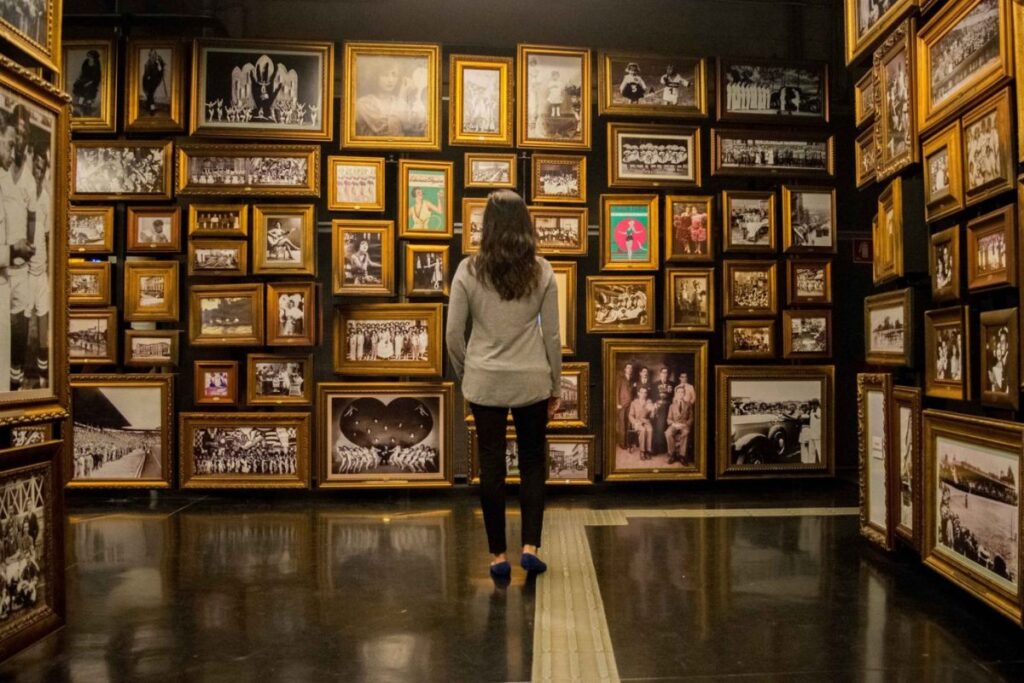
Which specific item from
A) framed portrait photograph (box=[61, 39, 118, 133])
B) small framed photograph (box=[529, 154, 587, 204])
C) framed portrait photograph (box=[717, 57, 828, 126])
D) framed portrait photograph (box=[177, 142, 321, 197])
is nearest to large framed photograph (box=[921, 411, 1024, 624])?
small framed photograph (box=[529, 154, 587, 204])

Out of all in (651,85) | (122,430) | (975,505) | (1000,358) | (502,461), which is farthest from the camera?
(651,85)

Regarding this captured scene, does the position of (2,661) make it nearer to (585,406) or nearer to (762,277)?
(585,406)

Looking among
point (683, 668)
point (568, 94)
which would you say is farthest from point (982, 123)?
point (568, 94)

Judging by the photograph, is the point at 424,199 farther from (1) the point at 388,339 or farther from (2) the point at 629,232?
(2) the point at 629,232

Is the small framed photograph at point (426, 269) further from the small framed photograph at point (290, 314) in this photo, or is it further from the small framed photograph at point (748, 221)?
the small framed photograph at point (748, 221)

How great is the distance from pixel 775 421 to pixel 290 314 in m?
3.22

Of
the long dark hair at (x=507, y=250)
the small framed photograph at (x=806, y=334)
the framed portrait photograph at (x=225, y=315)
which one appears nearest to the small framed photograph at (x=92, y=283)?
the framed portrait photograph at (x=225, y=315)

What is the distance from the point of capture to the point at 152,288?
4762 millimetres

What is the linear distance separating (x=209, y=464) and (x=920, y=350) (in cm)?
402

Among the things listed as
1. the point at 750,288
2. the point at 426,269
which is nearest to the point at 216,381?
the point at 426,269

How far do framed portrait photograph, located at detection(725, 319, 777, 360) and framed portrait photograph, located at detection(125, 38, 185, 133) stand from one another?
3.77 m

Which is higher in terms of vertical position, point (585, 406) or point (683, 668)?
point (585, 406)

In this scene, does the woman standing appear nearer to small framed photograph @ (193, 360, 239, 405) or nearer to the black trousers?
the black trousers

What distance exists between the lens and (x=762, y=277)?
4.96 meters
